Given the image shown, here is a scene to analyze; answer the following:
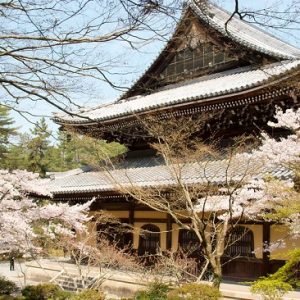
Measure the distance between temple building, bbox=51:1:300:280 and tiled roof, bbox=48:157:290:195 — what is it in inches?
1.8

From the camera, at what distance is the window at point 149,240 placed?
582 inches

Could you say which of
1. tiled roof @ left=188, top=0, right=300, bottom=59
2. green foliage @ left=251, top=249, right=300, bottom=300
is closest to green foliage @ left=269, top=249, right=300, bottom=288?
green foliage @ left=251, top=249, right=300, bottom=300

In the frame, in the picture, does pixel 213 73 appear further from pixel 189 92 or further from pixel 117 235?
pixel 117 235

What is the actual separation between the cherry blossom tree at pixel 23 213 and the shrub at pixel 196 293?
582 centimetres

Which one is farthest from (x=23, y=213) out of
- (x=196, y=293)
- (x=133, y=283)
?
(x=196, y=293)

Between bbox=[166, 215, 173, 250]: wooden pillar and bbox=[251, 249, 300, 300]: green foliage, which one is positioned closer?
bbox=[251, 249, 300, 300]: green foliage

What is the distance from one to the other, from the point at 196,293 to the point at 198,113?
6377 millimetres

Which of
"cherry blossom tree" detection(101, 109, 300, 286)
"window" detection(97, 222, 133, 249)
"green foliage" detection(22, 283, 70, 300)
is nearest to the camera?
"cherry blossom tree" detection(101, 109, 300, 286)

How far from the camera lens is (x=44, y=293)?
11938mm

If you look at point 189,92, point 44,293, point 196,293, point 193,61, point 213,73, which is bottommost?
point 44,293

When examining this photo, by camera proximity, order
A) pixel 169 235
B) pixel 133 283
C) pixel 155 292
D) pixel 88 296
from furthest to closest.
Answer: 1. pixel 169 235
2. pixel 133 283
3. pixel 155 292
4. pixel 88 296

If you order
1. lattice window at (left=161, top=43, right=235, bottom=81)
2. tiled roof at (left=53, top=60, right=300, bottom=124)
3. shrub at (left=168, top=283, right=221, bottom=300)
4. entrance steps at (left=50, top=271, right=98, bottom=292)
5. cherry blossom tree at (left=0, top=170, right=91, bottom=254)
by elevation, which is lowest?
entrance steps at (left=50, top=271, right=98, bottom=292)

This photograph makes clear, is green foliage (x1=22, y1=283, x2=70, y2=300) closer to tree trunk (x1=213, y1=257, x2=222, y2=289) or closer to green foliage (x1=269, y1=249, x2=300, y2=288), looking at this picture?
tree trunk (x1=213, y1=257, x2=222, y2=289)

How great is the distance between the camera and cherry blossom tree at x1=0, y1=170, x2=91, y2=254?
1260 centimetres
